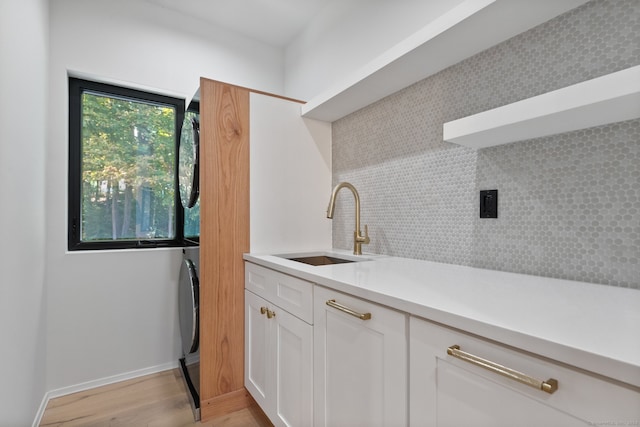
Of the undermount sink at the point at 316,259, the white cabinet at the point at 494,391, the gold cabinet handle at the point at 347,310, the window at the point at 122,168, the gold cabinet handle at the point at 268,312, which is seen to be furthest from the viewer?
the window at the point at 122,168

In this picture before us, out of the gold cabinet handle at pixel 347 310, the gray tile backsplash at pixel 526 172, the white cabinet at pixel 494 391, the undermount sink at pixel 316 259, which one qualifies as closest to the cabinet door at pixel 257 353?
the undermount sink at pixel 316 259

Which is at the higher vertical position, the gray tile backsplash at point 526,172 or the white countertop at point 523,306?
the gray tile backsplash at point 526,172

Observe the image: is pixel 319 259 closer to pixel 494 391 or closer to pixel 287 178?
pixel 287 178

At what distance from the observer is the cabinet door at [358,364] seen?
31.1 inches

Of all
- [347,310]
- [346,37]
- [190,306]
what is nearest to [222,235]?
[190,306]

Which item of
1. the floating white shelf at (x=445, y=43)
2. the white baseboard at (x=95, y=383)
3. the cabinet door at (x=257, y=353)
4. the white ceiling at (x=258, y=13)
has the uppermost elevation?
the white ceiling at (x=258, y=13)

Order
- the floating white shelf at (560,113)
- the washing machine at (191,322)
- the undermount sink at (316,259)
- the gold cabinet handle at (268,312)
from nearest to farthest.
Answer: the floating white shelf at (560,113) → the gold cabinet handle at (268,312) → the washing machine at (191,322) → the undermount sink at (316,259)

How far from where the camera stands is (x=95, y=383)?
76.9 inches

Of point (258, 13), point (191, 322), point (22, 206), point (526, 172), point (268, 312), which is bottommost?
point (191, 322)

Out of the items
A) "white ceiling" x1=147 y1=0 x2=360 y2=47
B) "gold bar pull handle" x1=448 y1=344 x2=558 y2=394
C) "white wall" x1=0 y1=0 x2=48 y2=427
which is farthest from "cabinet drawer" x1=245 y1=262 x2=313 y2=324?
"white ceiling" x1=147 y1=0 x2=360 y2=47

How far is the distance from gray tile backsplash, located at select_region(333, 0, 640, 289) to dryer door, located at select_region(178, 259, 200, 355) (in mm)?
1082

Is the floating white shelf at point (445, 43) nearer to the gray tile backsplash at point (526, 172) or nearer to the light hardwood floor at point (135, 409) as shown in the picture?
the gray tile backsplash at point (526, 172)

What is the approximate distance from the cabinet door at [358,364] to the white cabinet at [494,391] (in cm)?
5

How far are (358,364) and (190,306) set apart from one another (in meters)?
1.21
